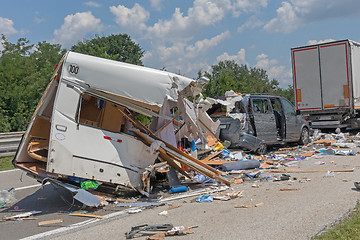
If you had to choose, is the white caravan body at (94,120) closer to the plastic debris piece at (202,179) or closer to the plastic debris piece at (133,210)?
the plastic debris piece at (133,210)

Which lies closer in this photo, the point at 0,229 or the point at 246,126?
the point at 0,229

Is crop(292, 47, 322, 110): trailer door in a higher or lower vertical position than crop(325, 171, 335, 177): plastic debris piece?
higher

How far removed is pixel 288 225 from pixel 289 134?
8.87 metres

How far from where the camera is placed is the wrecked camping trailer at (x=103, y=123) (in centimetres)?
624

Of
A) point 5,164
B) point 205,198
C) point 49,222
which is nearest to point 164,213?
point 205,198

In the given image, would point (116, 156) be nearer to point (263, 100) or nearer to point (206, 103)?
point (206, 103)

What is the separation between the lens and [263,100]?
12312mm

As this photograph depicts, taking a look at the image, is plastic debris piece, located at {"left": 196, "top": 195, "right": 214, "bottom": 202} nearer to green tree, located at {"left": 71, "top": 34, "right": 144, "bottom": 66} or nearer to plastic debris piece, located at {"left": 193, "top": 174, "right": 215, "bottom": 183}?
plastic debris piece, located at {"left": 193, "top": 174, "right": 215, "bottom": 183}

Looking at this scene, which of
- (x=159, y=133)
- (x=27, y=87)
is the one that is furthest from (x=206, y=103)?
(x=27, y=87)

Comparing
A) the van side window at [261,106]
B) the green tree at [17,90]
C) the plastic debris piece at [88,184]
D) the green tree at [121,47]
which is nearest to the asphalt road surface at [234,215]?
the plastic debris piece at [88,184]

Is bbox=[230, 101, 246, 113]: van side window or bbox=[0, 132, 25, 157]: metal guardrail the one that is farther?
bbox=[0, 132, 25, 157]: metal guardrail

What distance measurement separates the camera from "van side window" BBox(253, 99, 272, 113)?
11.9 m

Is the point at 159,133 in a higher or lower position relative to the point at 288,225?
higher

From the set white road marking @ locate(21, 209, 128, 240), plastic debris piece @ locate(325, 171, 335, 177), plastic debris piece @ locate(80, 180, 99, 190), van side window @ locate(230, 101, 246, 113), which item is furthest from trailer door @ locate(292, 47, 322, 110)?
white road marking @ locate(21, 209, 128, 240)
